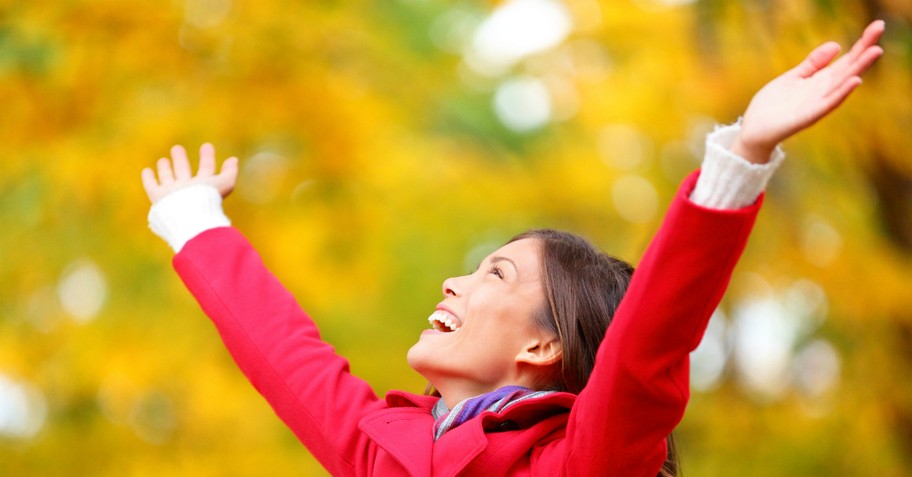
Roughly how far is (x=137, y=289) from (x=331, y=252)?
2.40ft

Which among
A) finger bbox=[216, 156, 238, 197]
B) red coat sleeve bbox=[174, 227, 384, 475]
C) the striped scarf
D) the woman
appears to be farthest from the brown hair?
finger bbox=[216, 156, 238, 197]

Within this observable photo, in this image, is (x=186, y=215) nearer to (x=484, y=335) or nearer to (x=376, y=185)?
(x=484, y=335)

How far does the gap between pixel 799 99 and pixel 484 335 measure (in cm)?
63

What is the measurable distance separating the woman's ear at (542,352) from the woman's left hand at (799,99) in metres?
0.54

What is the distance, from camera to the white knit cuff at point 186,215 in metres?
1.87

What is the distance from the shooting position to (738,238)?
3.72 ft

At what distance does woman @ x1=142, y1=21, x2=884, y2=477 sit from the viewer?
1.13 meters

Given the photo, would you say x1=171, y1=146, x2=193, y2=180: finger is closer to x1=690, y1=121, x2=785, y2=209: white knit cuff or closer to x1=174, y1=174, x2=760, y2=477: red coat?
x1=174, y1=174, x2=760, y2=477: red coat

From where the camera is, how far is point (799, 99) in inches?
43.1

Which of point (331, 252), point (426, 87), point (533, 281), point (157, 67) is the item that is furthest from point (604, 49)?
point (533, 281)

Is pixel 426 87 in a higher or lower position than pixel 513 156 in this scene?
higher

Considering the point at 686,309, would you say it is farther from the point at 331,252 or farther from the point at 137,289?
the point at 137,289

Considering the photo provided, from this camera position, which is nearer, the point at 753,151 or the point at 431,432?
the point at 753,151

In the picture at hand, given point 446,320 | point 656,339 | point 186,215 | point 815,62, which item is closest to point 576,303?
point 446,320
